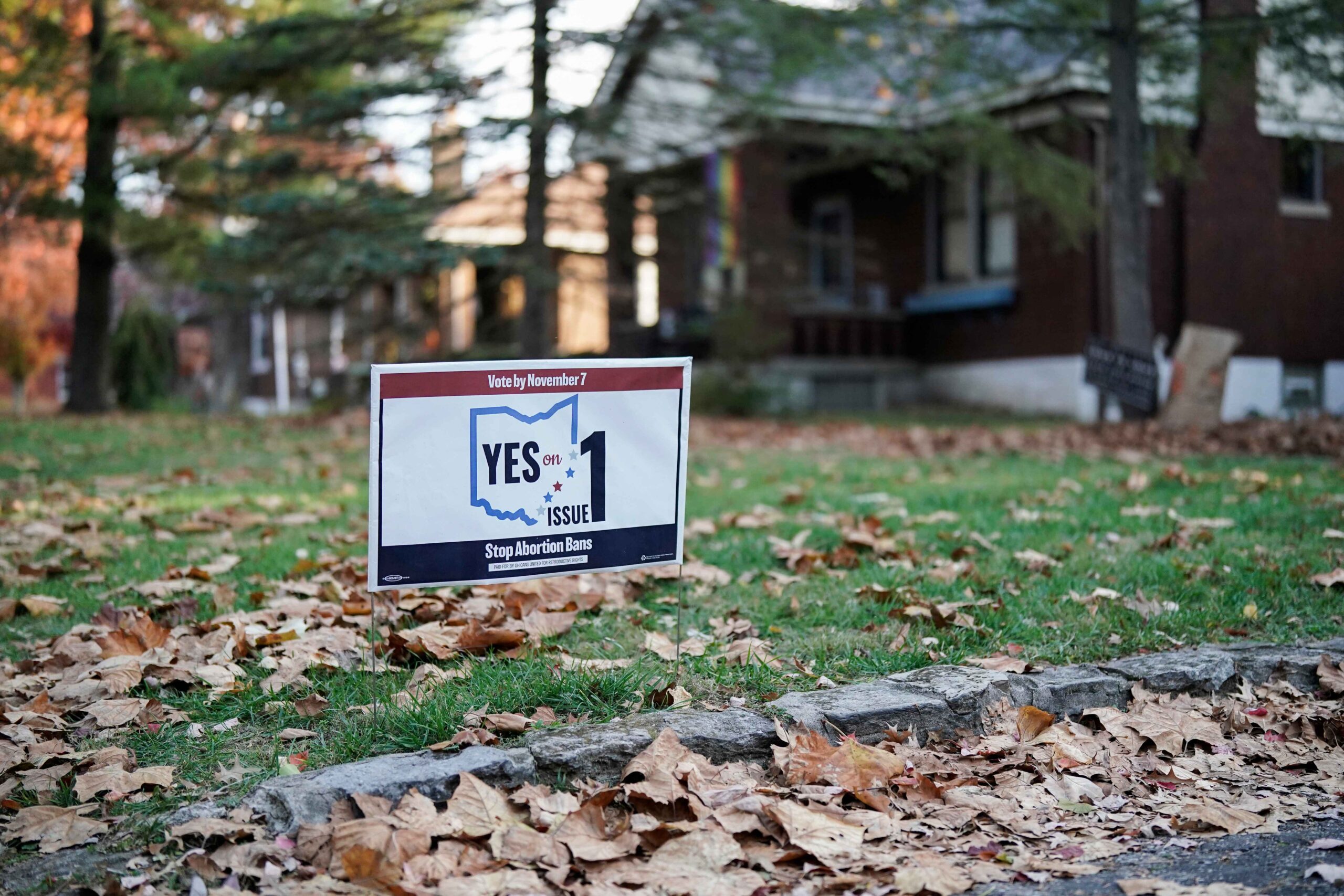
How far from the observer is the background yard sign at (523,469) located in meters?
3.47

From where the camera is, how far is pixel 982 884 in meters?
2.87

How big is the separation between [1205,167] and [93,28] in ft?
54.5

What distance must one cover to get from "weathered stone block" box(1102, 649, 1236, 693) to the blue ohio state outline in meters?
1.99

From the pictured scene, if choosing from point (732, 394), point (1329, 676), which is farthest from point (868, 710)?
point (732, 394)

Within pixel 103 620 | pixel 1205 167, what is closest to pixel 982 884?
pixel 103 620

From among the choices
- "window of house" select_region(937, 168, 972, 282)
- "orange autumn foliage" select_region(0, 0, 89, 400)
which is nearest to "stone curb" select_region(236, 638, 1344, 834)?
"orange autumn foliage" select_region(0, 0, 89, 400)

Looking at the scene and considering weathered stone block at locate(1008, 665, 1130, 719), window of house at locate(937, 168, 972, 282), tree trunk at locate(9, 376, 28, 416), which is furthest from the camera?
tree trunk at locate(9, 376, 28, 416)

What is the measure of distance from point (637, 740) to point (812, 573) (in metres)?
2.20

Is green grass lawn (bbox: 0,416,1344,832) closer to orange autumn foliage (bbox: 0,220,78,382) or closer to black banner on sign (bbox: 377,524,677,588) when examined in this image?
black banner on sign (bbox: 377,524,677,588)

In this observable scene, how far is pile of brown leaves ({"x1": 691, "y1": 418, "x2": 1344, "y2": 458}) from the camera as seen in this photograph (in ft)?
33.9

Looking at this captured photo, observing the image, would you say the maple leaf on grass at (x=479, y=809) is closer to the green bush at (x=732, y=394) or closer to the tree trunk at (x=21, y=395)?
the green bush at (x=732, y=394)

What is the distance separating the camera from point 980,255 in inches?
758

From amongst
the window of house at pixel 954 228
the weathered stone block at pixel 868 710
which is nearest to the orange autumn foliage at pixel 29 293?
the window of house at pixel 954 228

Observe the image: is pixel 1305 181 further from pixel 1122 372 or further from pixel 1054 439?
pixel 1054 439
